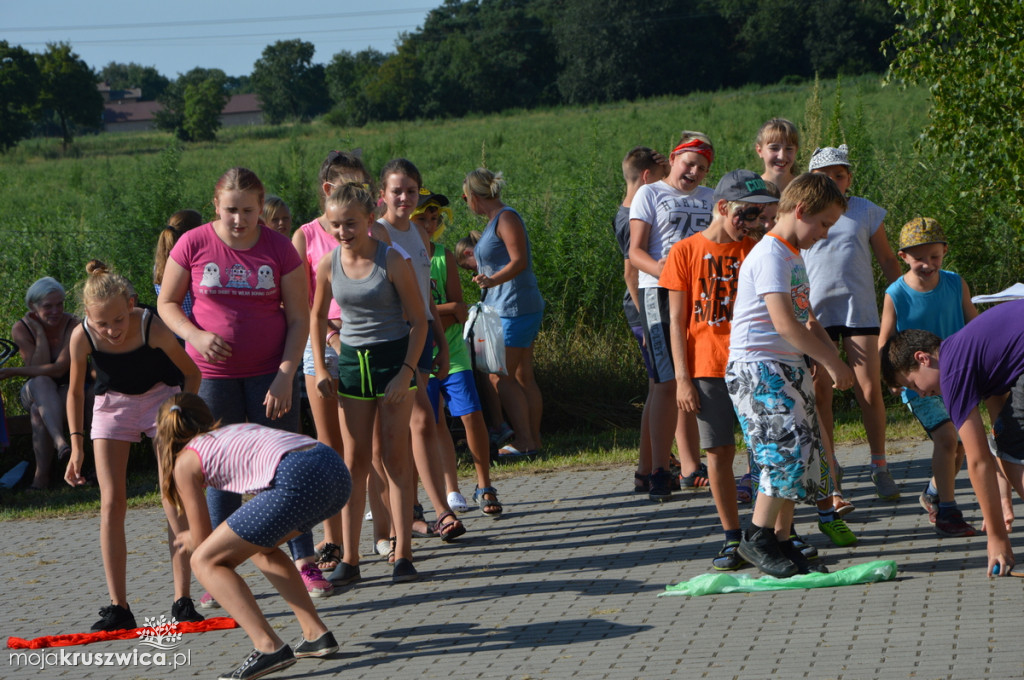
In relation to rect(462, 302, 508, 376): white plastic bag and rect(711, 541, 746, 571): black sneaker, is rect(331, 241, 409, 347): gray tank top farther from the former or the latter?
rect(462, 302, 508, 376): white plastic bag

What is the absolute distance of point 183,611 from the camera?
5102mm

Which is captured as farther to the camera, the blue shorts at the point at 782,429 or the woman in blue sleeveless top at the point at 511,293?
the woman in blue sleeveless top at the point at 511,293

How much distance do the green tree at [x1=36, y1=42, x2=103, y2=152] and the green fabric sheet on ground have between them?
8846cm

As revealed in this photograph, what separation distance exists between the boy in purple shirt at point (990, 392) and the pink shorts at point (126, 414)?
3.47m

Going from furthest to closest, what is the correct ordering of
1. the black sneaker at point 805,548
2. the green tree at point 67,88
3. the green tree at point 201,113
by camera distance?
the green tree at point 67,88 → the green tree at point 201,113 → the black sneaker at point 805,548

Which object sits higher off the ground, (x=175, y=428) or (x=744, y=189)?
(x=744, y=189)

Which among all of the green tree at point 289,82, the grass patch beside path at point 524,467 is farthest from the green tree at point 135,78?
the grass patch beside path at point 524,467

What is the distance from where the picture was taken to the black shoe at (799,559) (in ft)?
16.5

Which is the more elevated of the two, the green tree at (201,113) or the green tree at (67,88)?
the green tree at (67,88)

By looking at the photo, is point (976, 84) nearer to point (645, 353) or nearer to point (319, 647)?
point (645, 353)

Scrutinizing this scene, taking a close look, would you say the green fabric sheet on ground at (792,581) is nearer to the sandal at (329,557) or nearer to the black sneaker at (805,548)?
the black sneaker at (805,548)

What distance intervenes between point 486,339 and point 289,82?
330 feet

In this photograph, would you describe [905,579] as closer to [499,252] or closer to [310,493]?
[310,493]

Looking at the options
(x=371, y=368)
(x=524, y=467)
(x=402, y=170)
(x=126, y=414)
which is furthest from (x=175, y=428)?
(x=524, y=467)
